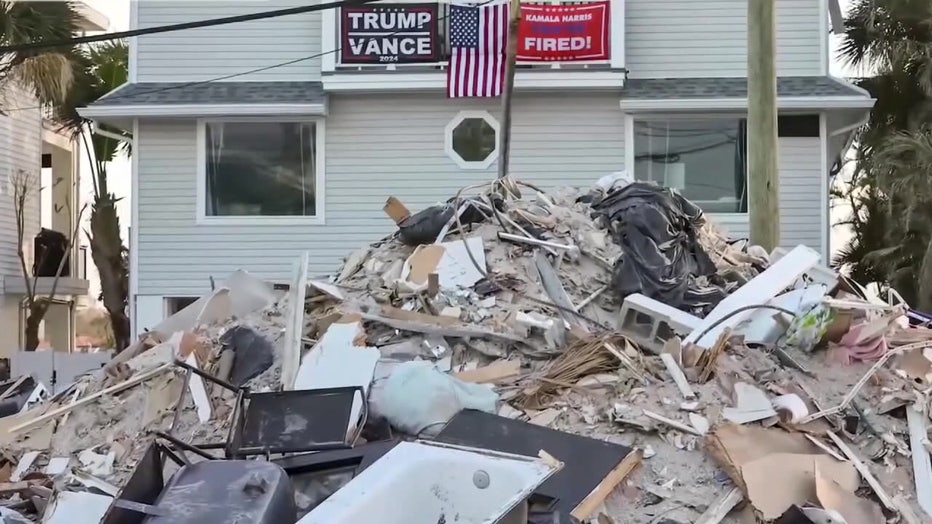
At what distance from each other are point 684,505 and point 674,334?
1.74 metres

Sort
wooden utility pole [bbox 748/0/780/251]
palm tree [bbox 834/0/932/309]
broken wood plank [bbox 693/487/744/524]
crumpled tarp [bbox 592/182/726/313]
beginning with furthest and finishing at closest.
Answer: palm tree [bbox 834/0/932/309] → wooden utility pole [bbox 748/0/780/251] → crumpled tarp [bbox 592/182/726/313] → broken wood plank [bbox 693/487/744/524]

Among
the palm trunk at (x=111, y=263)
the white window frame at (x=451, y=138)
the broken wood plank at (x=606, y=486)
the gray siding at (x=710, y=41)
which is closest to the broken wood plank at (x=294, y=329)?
the broken wood plank at (x=606, y=486)

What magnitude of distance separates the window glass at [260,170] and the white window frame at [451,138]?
1.78 m

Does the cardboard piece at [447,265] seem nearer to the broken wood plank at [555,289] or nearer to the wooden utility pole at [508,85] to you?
the broken wood plank at [555,289]

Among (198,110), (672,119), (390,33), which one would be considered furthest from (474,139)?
(198,110)

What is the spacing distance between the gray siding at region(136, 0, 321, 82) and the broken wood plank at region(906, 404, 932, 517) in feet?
29.6

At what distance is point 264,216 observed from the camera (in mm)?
11938

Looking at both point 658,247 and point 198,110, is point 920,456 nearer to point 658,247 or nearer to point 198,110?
point 658,247

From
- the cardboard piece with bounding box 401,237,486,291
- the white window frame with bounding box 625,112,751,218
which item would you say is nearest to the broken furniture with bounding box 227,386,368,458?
the cardboard piece with bounding box 401,237,486,291

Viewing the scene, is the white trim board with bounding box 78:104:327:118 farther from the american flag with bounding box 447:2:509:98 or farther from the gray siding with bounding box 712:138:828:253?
the gray siding with bounding box 712:138:828:253

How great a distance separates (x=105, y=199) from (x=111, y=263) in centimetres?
126

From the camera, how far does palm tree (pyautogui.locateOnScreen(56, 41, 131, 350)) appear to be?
48.2 ft

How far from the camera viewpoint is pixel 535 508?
3992mm

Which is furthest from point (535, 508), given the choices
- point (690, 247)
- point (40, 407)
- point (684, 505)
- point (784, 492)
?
point (40, 407)
